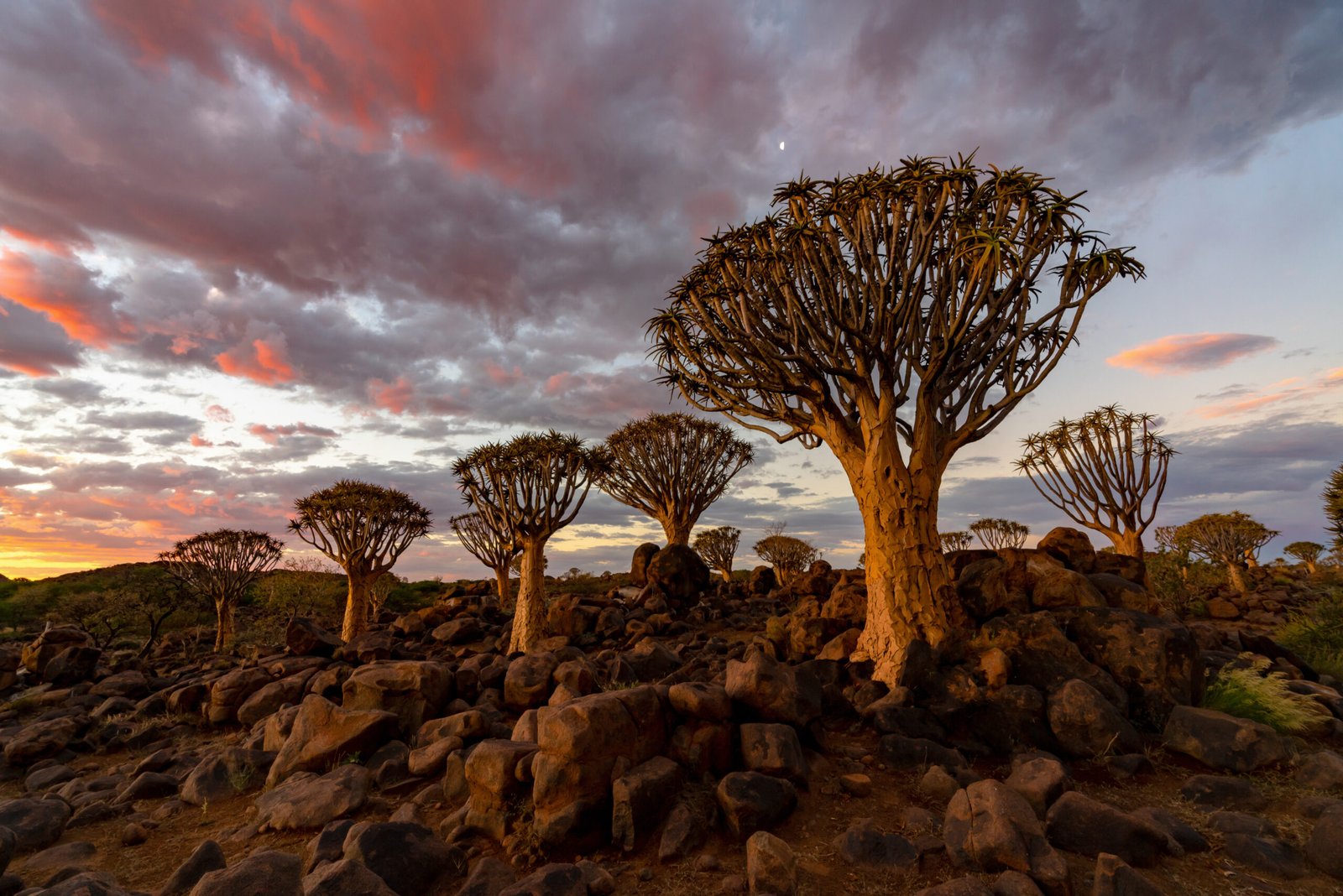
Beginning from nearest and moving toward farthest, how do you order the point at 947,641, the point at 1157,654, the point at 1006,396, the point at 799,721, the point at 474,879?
the point at 474,879
the point at 799,721
the point at 1157,654
the point at 947,641
the point at 1006,396

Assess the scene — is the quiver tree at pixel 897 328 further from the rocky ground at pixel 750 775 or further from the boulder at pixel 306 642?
the boulder at pixel 306 642

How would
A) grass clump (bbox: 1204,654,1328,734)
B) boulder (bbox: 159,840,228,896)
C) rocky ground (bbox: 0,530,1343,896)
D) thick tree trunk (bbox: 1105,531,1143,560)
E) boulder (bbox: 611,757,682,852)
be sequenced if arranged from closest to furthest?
1. rocky ground (bbox: 0,530,1343,896)
2. boulder (bbox: 159,840,228,896)
3. boulder (bbox: 611,757,682,852)
4. grass clump (bbox: 1204,654,1328,734)
5. thick tree trunk (bbox: 1105,531,1143,560)

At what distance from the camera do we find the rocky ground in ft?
18.5

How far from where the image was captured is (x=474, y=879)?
5.65 meters

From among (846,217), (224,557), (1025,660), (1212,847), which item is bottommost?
(1212,847)

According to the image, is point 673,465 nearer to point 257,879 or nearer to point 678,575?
point 678,575

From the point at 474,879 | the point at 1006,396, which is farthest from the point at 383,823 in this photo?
the point at 1006,396

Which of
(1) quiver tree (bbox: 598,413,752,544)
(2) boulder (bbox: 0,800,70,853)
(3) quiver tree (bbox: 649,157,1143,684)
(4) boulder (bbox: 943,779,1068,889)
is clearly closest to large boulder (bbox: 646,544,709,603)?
(1) quiver tree (bbox: 598,413,752,544)

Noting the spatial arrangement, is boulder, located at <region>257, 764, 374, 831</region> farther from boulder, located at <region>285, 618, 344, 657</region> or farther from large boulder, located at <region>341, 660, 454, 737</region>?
boulder, located at <region>285, 618, 344, 657</region>

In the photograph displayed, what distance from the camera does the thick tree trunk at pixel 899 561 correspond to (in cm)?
1051

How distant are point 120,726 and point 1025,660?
58.6 feet

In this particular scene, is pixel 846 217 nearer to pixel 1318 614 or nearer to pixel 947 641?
pixel 947 641

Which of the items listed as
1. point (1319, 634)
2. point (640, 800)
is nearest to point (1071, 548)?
point (1319, 634)

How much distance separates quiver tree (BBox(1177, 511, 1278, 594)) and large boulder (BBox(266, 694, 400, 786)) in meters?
47.8
